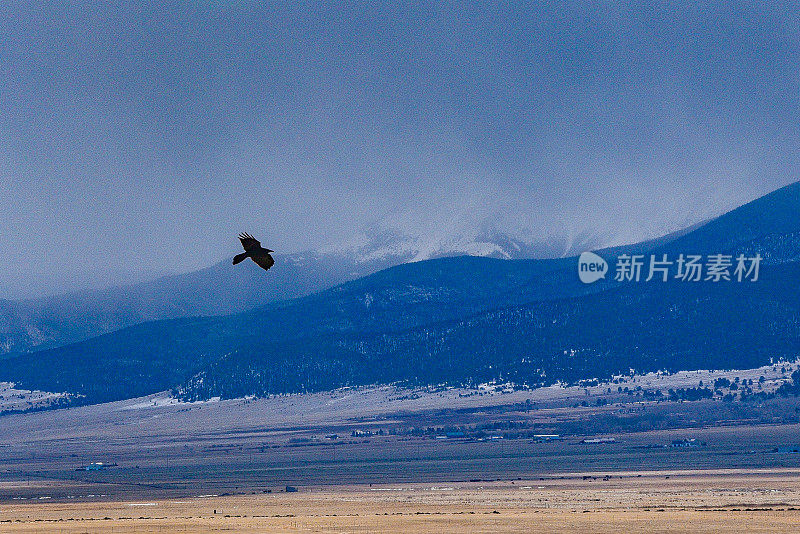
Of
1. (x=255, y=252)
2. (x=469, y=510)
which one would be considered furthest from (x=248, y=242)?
(x=469, y=510)

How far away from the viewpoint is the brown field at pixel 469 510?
13238 centimetres

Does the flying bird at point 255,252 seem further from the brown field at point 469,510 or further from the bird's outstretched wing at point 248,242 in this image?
the brown field at point 469,510

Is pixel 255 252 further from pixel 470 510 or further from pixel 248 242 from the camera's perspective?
pixel 470 510

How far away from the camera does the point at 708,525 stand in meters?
130

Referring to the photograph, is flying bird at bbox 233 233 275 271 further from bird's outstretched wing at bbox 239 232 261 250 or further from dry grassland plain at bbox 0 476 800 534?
dry grassland plain at bbox 0 476 800 534

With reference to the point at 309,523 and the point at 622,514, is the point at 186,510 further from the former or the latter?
the point at 622,514

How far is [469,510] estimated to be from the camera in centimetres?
15362

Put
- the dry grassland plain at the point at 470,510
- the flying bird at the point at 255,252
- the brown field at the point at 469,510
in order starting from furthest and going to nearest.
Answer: the brown field at the point at 469,510 < the dry grassland plain at the point at 470,510 < the flying bird at the point at 255,252

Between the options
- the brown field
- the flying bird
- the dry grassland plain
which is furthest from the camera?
the brown field

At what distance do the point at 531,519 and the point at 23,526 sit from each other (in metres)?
48.1

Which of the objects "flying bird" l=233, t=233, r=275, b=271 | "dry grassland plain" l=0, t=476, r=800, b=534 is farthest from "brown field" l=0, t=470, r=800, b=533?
"flying bird" l=233, t=233, r=275, b=271

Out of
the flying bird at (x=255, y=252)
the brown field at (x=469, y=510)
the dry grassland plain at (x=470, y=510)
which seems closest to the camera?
the flying bird at (x=255, y=252)

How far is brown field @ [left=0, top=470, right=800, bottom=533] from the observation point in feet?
434

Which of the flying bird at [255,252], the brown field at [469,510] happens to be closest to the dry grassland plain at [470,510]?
the brown field at [469,510]
